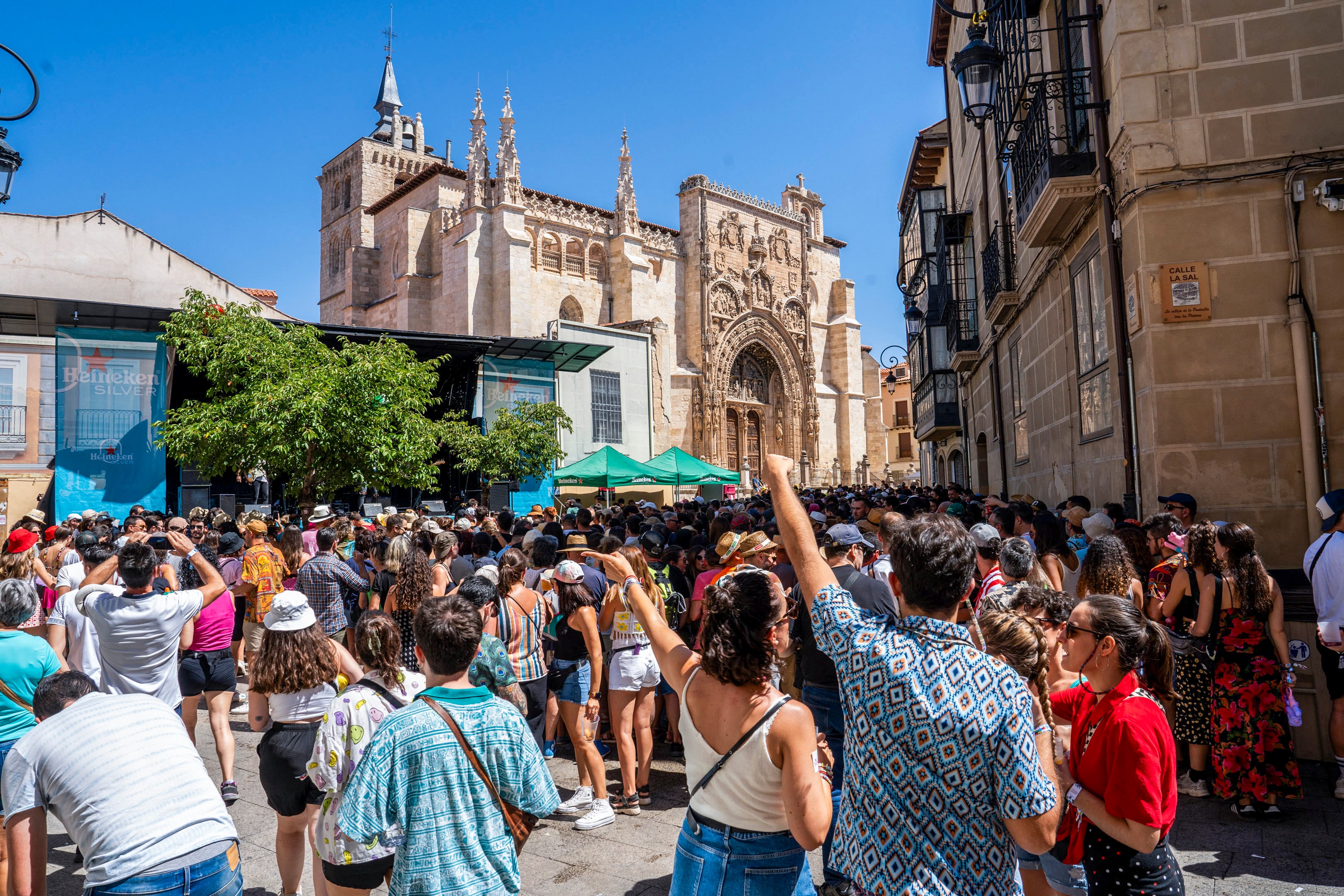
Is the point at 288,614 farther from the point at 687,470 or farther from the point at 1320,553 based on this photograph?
the point at 687,470

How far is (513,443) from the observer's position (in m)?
22.7

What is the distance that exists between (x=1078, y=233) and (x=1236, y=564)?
408cm

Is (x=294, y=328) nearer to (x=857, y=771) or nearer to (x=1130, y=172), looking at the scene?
(x=1130, y=172)

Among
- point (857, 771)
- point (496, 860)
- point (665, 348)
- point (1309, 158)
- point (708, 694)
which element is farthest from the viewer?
point (665, 348)

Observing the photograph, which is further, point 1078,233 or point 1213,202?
point 1078,233

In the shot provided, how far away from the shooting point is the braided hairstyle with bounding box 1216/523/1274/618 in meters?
4.43

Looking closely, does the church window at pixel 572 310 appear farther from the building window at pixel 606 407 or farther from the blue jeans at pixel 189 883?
the blue jeans at pixel 189 883

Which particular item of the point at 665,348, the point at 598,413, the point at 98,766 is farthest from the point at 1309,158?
the point at 665,348

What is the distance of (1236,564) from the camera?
14.7 ft

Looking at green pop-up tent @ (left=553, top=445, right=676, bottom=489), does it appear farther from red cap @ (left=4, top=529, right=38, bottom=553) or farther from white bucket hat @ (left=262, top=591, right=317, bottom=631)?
white bucket hat @ (left=262, top=591, right=317, bottom=631)

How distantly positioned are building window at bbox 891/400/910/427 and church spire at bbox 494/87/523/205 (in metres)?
31.9

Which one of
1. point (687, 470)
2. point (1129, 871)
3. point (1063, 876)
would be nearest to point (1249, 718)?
point (1063, 876)

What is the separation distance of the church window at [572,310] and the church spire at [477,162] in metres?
5.57

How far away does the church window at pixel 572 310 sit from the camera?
36.3 meters
